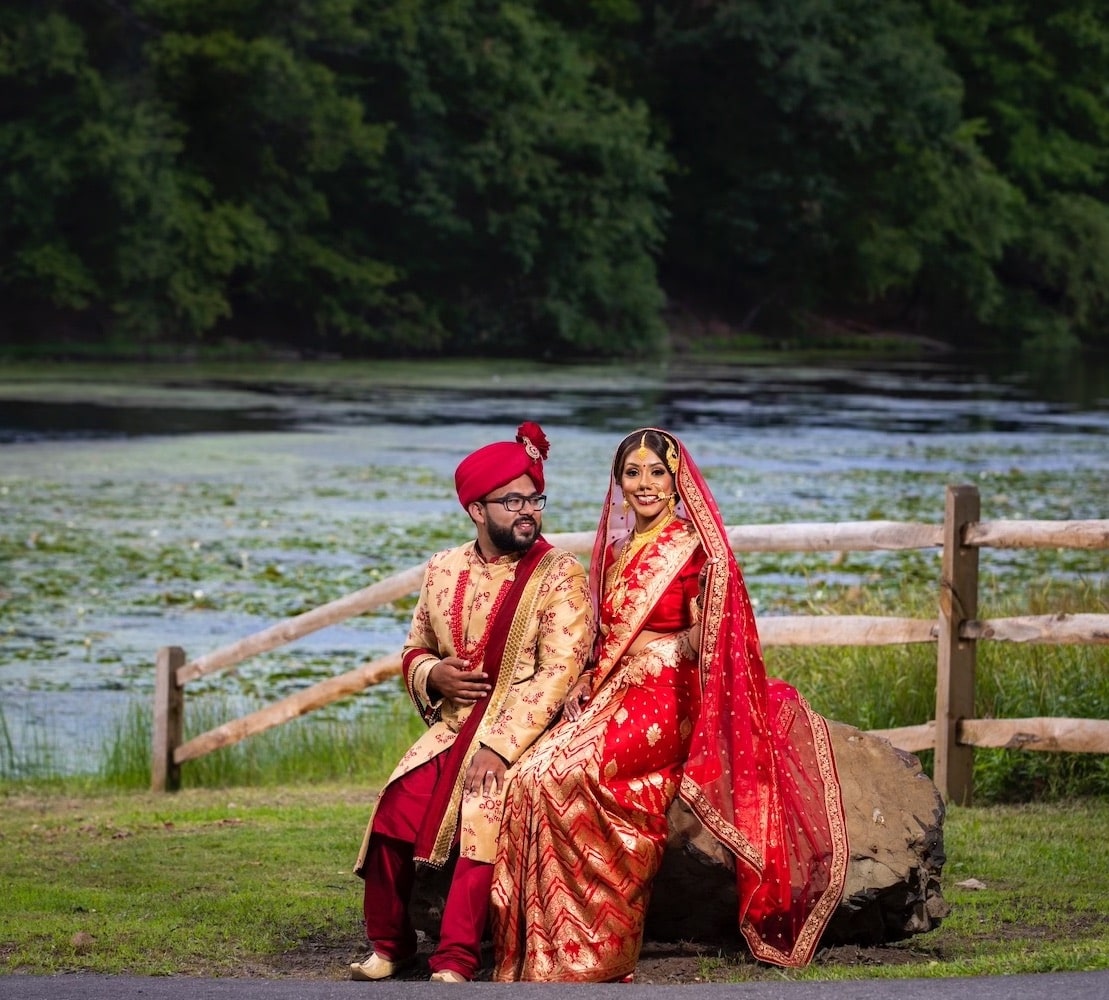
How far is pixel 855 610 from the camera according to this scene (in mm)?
10453

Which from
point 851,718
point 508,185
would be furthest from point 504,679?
point 508,185

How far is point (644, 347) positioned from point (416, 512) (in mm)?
33194

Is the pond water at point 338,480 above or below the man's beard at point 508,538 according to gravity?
below

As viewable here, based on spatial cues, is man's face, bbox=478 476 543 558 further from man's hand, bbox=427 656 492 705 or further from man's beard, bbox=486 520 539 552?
man's hand, bbox=427 656 492 705

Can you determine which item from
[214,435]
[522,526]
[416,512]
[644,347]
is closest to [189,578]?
[416,512]

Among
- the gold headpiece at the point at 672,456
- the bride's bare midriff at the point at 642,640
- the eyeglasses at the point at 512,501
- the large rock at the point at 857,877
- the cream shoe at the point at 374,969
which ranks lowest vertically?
the cream shoe at the point at 374,969

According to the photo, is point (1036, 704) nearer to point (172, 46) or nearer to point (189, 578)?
point (189, 578)

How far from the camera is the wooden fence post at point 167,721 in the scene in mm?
8859

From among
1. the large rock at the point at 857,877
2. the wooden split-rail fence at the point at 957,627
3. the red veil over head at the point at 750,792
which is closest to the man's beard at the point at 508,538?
the red veil over head at the point at 750,792

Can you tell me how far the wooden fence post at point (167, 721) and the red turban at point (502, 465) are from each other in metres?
3.84

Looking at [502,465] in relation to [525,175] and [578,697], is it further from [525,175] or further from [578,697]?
[525,175]

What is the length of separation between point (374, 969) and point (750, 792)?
1085 mm

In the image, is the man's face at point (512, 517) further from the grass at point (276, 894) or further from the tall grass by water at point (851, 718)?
the tall grass by water at point (851, 718)

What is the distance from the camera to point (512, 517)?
209 inches
